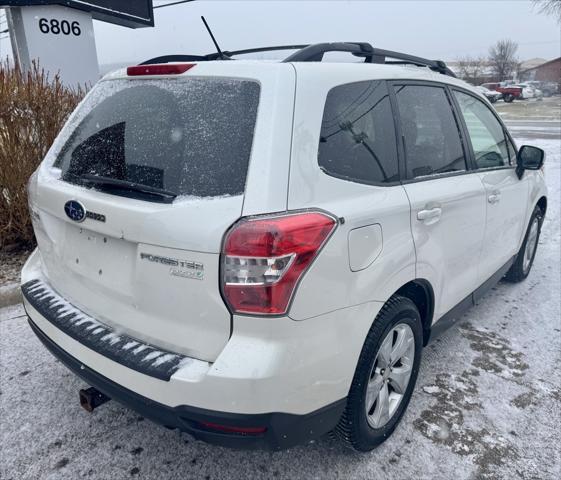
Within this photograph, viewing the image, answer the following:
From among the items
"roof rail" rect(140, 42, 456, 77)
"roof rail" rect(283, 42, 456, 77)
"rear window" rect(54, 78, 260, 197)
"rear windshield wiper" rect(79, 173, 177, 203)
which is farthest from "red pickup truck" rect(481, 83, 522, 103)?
"rear windshield wiper" rect(79, 173, 177, 203)

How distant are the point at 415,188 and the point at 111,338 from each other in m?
1.56

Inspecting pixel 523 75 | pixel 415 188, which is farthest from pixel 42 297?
pixel 523 75

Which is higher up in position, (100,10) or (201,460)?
(100,10)

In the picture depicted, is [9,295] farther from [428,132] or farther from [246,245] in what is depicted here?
[428,132]

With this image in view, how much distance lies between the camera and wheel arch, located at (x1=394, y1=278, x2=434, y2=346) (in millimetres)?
2412

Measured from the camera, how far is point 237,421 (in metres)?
1.72

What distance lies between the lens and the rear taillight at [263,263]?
1665 millimetres

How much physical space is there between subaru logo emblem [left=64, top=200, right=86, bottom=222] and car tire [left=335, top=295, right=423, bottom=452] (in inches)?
52.3

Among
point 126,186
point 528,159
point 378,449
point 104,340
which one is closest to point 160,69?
point 126,186

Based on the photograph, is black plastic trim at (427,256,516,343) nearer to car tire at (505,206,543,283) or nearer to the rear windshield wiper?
car tire at (505,206,543,283)

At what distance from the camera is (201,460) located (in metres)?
2.31

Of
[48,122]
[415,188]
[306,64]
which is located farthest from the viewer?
[48,122]

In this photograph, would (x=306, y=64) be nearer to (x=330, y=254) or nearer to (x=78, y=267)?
(x=330, y=254)

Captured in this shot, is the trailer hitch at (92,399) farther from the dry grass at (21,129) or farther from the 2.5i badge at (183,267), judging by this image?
the dry grass at (21,129)
